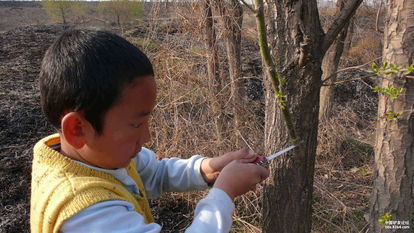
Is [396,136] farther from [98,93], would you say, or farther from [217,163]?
[98,93]

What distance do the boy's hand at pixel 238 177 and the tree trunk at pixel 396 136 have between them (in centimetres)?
68

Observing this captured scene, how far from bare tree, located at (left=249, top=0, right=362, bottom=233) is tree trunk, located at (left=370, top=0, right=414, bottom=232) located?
0.73 feet

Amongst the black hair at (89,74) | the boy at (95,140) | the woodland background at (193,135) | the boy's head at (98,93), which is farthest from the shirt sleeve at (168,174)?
the woodland background at (193,135)

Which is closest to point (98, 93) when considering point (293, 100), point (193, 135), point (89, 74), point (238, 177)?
point (89, 74)

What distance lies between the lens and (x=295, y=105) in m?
1.37

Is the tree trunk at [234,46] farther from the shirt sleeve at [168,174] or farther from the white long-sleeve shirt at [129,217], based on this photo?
the white long-sleeve shirt at [129,217]

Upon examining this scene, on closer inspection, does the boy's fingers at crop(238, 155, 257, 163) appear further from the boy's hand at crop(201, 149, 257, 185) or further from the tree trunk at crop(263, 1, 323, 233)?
the tree trunk at crop(263, 1, 323, 233)

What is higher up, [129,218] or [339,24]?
[339,24]

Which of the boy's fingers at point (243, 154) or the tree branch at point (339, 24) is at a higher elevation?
the tree branch at point (339, 24)

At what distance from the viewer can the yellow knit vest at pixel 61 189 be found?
0.91 m

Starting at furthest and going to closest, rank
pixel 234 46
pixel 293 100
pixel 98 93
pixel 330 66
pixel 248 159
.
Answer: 1. pixel 330 66
2. pixel 234 46
3. pixel 293 100
4. pixel 248 159
5. pixel 98 93

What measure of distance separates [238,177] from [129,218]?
0.38 metres

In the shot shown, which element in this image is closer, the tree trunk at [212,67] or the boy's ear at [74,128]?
the boy's ear at [74,128]

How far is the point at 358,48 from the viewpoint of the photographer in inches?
323
